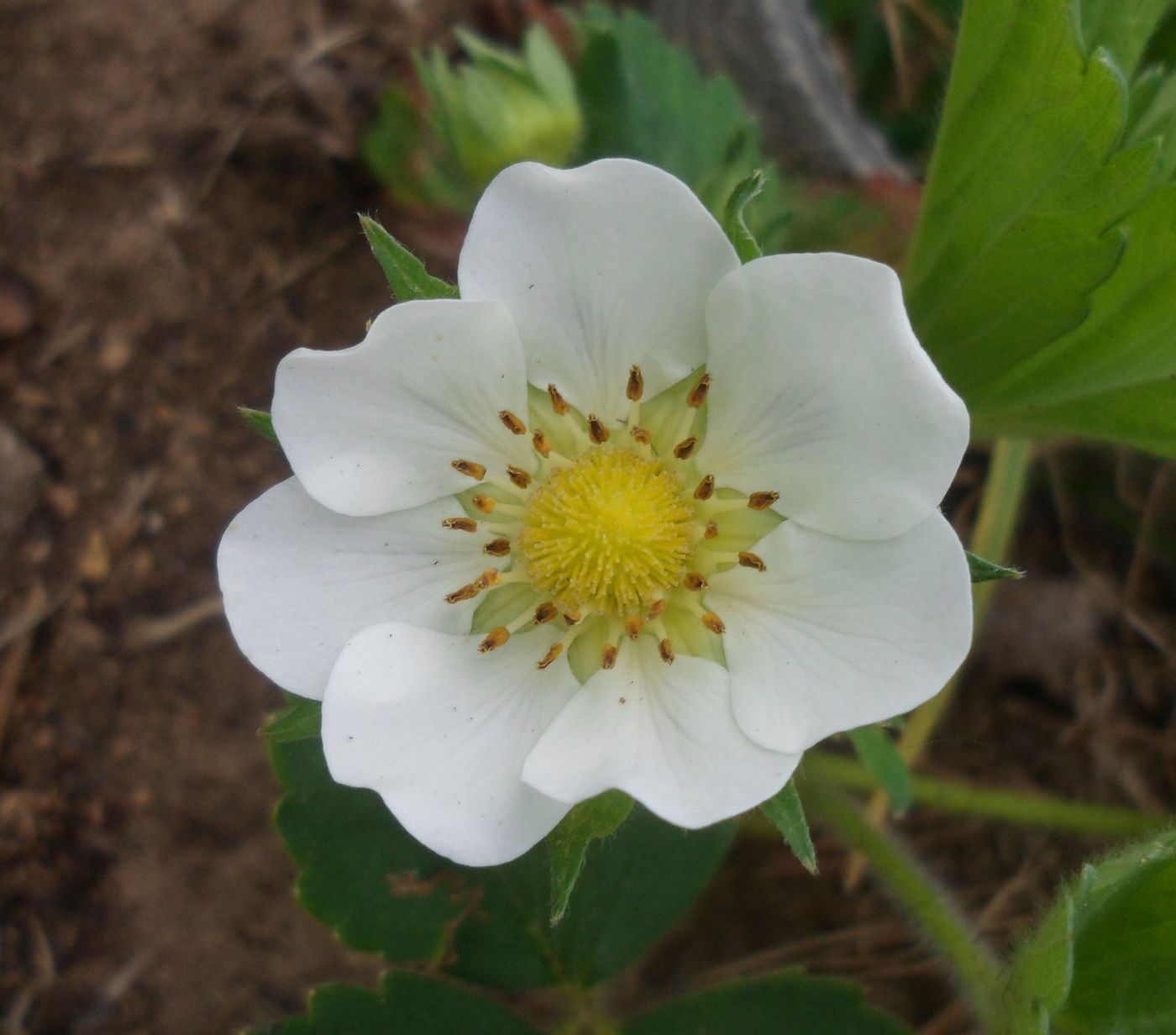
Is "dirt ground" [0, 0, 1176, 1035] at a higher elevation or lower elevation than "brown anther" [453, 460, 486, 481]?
lower

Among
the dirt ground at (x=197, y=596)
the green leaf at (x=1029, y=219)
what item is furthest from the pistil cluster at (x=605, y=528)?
the dirt ground at (x=197, y=596)

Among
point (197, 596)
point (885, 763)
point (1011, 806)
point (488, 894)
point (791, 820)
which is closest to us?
point (791, 820)

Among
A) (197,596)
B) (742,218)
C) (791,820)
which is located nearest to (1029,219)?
(742,218)

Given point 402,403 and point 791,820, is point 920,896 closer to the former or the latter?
point 791,820

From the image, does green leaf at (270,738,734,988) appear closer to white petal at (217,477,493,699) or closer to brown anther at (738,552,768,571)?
white petal at (217,477,493,699)

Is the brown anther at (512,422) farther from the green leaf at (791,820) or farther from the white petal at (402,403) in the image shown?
the green leaf at (791,820)

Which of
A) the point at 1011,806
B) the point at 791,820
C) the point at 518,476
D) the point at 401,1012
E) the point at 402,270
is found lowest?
the point at 1011,806

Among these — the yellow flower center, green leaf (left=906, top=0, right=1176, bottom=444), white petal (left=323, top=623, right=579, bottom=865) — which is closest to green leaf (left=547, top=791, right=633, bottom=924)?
white petal (left=323, top=623, right=579, bottom=865)
